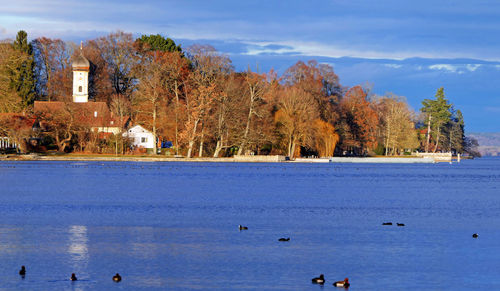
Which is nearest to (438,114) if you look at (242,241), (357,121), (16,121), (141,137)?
(357,121)

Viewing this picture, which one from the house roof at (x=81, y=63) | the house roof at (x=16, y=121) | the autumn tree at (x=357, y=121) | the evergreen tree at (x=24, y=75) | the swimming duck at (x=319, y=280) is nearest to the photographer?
the swimming duck at (x=319, y=280)

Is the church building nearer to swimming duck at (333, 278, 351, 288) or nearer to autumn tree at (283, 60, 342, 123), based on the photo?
autumn tree at (283, 60, 342, 123)

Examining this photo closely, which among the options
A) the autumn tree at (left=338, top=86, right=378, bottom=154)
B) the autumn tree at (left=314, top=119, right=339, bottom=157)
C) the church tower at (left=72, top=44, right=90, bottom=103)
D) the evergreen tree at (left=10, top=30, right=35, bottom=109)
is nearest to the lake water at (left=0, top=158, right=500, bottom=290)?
the autumn tree at (left=314, top=119, right=339, bottom=157)

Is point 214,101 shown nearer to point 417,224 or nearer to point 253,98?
point 253,98

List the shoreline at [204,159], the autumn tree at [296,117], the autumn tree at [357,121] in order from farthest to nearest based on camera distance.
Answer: the autumn tree at [357,121] < the autumn tree at [296,117] < the shoreline at [204,159]

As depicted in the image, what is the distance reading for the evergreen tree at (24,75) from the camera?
10706 centimetres

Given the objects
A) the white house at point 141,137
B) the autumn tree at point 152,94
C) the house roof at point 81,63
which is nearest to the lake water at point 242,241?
the autumn tree at point 152,94

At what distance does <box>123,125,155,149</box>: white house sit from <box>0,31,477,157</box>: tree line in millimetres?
1077

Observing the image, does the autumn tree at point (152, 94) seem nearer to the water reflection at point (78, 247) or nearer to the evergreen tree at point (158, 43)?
the evergreen tree at point (158, 43)

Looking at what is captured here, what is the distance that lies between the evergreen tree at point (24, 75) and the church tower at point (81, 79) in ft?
21.6

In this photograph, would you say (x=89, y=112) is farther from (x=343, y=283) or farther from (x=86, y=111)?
(x=343, y=283)

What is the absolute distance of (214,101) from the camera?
99.1 m

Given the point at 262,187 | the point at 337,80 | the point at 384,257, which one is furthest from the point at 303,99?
→ the point at 384,257

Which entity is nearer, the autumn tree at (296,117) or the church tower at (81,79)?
the autumn tree at (296,117)
